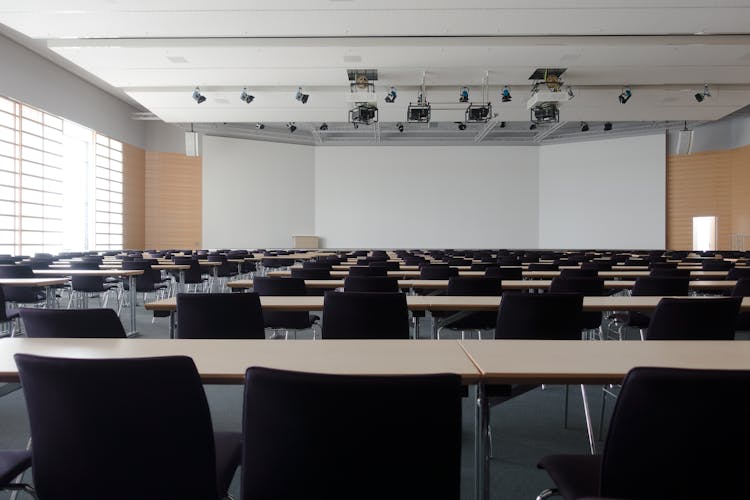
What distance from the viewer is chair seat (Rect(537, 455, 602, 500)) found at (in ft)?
4.89

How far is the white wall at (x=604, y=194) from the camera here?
17609 mm

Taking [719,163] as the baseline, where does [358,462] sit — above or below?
below

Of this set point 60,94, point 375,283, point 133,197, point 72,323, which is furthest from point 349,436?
point 133,197

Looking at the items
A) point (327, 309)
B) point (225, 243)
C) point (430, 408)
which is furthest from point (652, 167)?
point (430, 408)

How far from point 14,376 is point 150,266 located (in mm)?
6425

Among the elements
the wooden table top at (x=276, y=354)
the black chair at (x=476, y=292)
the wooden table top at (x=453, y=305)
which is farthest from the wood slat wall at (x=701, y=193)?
the wooden table top at (x=276, y=354)

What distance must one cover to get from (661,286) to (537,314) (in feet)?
7.17

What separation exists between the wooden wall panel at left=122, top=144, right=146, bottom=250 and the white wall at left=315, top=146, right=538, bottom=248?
6270mm

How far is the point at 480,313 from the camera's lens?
4.57m

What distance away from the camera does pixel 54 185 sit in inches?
547

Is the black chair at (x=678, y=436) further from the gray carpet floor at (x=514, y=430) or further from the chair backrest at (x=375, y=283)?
the chair backrest at (x=375, y=283)

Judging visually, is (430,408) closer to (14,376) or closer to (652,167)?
(14,376)

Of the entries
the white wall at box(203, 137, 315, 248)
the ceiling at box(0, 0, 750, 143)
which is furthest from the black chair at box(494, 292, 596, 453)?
the white wall at box(203, 137, 315, 248)

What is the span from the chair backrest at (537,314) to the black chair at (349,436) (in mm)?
2024
